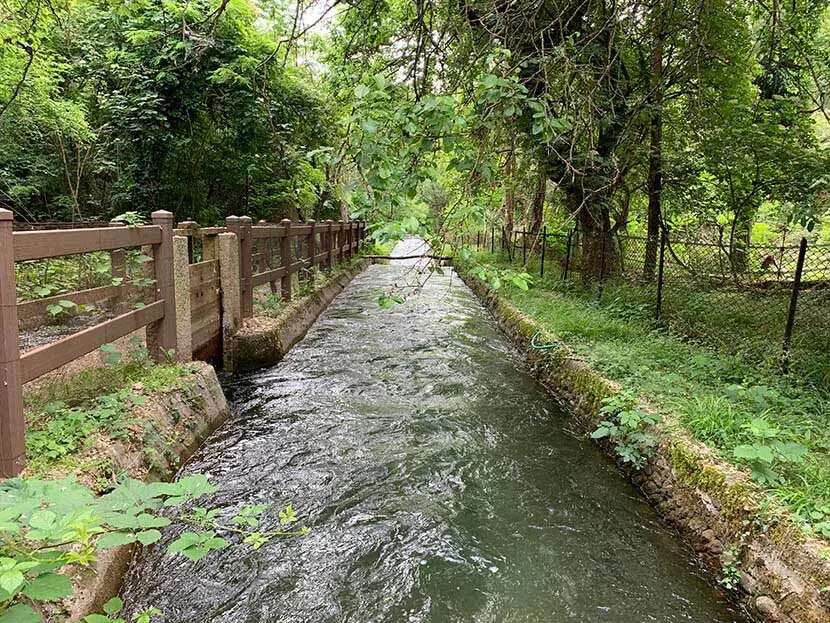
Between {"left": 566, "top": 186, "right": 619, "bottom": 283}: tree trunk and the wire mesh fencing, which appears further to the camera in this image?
{"left": 566, "top": 186, "right": 619, "bottom": 283}: tree trunk

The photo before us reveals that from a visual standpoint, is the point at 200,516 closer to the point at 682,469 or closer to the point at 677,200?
the point at 682,469

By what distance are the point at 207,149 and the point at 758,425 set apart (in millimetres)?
10397

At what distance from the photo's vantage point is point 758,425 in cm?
306

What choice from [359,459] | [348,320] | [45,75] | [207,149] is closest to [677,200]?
[348,320]

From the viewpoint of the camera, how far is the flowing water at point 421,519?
268 cm

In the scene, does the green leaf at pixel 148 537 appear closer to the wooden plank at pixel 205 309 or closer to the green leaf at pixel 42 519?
the green leaf at pixel 42 519

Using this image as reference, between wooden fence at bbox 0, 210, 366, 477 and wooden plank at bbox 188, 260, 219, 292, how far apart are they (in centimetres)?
1

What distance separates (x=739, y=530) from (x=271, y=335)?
5.21m

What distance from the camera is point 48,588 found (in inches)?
59.6

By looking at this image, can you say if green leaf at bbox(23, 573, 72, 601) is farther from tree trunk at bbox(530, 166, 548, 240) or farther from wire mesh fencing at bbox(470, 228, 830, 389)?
tree trunk at bbox(530, 166, 548, 240)

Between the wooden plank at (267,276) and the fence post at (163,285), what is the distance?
7.74 ft

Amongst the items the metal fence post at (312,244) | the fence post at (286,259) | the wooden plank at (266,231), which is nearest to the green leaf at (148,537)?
the wooden plank at (266,231)

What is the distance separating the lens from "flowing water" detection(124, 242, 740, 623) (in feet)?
8.80

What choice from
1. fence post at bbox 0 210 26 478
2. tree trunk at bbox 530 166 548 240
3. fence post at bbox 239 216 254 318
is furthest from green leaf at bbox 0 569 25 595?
tree trunk at bbox 530 166 548 240
